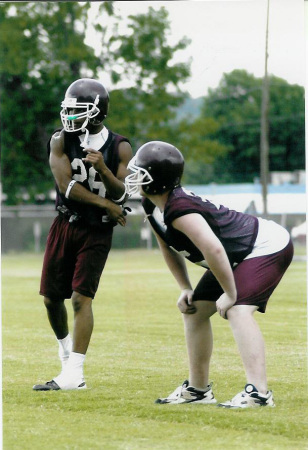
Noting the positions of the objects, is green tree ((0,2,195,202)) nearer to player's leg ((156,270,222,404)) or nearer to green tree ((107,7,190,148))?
green tree ((107,7,190,148))

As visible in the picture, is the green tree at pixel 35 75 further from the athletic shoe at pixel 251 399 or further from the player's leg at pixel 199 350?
the athletic shoe at pixel 251 399

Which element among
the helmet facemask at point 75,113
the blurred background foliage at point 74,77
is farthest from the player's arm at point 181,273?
the blurred background foliage at point 74,77

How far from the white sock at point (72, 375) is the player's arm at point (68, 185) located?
60cm

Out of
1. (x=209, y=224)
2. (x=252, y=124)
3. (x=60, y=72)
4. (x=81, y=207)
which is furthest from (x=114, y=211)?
(x=252, y=124)

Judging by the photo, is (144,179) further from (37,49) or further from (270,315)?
(37,49)

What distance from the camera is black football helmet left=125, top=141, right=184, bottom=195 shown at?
9.99 ft

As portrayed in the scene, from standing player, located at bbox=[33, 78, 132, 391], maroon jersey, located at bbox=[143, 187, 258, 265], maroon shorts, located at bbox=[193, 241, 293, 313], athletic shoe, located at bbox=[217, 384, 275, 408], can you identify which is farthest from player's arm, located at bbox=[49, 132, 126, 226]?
athletic shoe, located at bbox=[217, 384, 275, 408]

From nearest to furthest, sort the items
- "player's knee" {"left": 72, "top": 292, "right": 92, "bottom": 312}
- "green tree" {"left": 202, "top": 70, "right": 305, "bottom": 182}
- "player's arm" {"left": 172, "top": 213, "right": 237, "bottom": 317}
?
"player's arm" {"left": 172, "top": 213, "right": 237, "bottom": 317} → "player's knee" {"left": 72, "top": 292, "right": 92, "bottom": 312} → "green tree" {"left": 202, "top": 70, "right": 305, "bottom": 182}

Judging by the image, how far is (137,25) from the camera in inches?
944

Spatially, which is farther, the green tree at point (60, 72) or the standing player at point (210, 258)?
the green tree at point (60, 72)

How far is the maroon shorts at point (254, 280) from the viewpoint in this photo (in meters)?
3.15

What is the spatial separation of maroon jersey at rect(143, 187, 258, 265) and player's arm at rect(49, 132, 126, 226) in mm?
456

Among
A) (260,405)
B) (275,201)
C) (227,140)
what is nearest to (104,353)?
(260,405)

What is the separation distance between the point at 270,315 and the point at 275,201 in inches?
606
